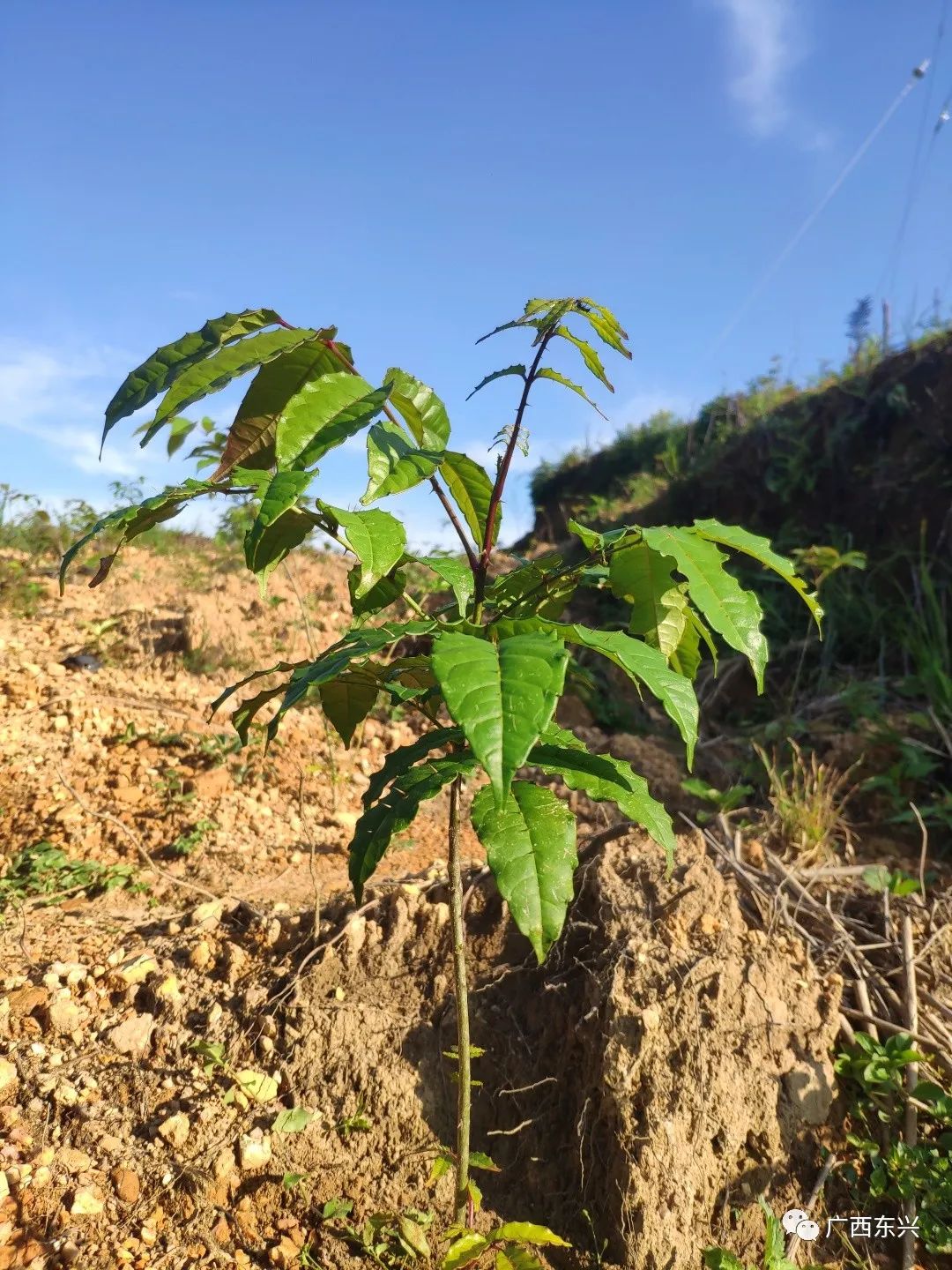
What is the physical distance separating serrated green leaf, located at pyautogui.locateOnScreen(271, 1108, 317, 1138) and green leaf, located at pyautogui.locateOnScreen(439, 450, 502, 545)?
52.1 inches

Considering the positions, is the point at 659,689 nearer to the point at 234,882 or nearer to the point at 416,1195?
the point at 416,1195

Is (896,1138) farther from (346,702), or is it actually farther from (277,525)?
(277,525)

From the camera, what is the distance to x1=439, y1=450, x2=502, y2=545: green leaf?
1270 mm

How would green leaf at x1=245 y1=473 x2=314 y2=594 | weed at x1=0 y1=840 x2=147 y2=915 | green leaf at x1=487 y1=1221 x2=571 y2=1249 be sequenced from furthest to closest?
weed at x1=0 y1=840 x2=147 y2=915, green leaf at x1=487 y1=1221 x2=571 y2=1249, green leaf at x1=245 y1=473 x2=314 y2=594

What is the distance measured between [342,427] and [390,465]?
0.10m

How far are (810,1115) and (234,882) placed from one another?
1.85 metres

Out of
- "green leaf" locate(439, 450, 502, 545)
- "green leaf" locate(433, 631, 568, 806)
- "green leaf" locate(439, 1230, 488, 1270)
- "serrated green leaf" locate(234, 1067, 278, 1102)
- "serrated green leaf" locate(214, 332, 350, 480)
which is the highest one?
"serrated green leaf" locate(214, 332, 350, 480)

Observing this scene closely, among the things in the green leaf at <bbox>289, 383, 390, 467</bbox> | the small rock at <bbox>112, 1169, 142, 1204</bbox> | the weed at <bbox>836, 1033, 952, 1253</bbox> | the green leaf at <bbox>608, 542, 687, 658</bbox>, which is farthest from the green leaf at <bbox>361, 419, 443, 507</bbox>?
the weed at <bbox>836, 1033, 952, 1253</bbox>


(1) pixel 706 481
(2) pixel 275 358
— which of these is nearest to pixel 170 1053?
(2) pixel 275 358

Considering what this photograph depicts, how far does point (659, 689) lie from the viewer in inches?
42.1

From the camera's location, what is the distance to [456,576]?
1158 millimetres

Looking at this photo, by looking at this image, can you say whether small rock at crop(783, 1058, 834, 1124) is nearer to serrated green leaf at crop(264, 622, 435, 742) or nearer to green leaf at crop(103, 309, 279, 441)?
serrated green leaf at crop(264, 622, 435, 742)

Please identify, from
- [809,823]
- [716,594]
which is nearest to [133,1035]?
[716,594]

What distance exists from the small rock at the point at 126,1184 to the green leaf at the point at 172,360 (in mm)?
1425
